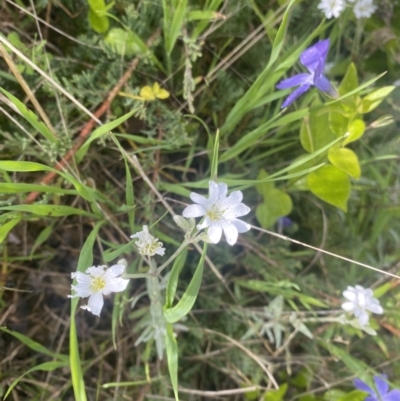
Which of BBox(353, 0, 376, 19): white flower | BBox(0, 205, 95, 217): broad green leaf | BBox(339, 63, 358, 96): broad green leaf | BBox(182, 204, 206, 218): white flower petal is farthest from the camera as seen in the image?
BBox(353, 0, 376, 19): white flower

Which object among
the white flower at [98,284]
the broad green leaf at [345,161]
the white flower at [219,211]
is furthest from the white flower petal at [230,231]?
the broad green leaf at [345,161]

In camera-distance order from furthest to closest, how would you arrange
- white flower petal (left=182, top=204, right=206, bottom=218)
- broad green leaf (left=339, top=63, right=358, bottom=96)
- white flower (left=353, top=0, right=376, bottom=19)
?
white flower (left=353, top=0, right=376, bottom=19), broad green leaf (left=339, top=63, right=358, bottom=96), white flower petal (left=182, top=204, right=206, bottom=218)

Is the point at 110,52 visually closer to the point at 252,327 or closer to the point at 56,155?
the point at 56,155

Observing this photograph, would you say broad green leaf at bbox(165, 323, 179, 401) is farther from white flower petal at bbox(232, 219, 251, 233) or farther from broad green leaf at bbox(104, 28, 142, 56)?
broad green leaf at bbox(104, 28, 142, 56)

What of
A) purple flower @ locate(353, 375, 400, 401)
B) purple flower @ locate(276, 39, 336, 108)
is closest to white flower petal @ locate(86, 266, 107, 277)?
purple flower @ locate(276, 39, 336, 108)

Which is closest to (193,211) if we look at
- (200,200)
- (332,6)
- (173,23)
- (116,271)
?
(200,200)

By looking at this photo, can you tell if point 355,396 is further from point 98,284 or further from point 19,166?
point 19,166
